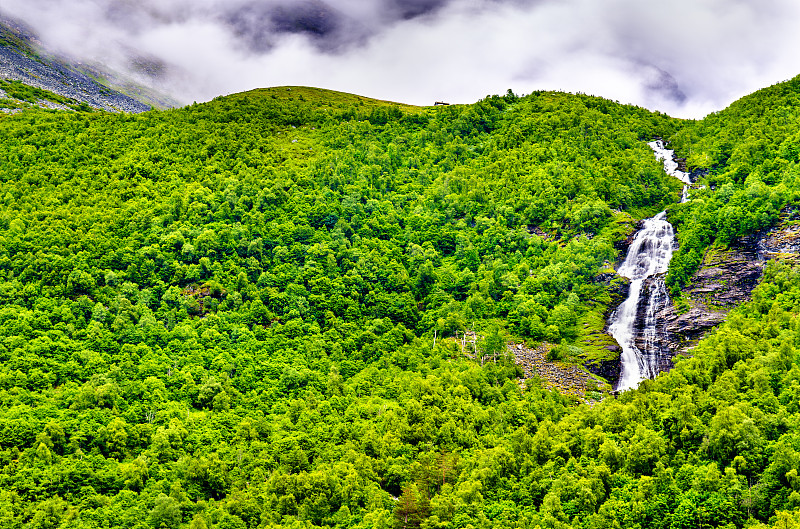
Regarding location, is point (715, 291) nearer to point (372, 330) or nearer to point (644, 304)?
point (644, 304)

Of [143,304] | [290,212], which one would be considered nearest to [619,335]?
[290,212]

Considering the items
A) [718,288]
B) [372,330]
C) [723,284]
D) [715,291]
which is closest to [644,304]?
[715,291]

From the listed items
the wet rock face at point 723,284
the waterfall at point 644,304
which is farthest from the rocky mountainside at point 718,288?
the waterfall at point 644,304

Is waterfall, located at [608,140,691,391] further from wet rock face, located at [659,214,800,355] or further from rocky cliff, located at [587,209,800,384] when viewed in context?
wet rock face, located at [659,214,800,355]

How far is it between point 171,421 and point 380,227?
65.0 m

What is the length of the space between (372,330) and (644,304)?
49038mm

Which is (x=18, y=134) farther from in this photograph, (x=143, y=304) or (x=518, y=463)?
(x=518, y=463)

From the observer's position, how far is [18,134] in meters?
180

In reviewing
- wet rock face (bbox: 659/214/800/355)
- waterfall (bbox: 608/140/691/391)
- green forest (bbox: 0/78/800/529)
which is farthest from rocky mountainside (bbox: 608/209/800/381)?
green forest (bbox: 0/78/800/529)

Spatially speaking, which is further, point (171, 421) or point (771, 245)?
point (771, 245)

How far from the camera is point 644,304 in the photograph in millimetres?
128375

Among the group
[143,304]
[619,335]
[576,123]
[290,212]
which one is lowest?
[143,304]

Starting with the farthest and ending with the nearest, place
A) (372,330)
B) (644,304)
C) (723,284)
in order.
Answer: (644,304), (372,330), (723,284)

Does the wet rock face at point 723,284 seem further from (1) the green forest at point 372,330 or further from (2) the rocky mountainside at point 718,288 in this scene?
(1) the green forest at point 372,330
